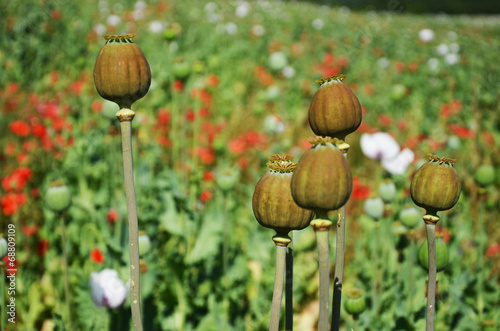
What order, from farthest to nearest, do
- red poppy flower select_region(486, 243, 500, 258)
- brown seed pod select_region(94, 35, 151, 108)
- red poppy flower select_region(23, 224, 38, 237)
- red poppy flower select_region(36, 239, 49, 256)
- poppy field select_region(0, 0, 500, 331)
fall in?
red poppy flower select_region(486, 243, 500, 258), red poppy flower select_region(23, 224, 38, 237), red poppy flower select_region(36, 239, 49, 256), poppy field select_region(0, 0, 500, 331), brown seed pod select_region(94, 35, 151, 108)

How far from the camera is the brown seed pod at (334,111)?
2.41 feet

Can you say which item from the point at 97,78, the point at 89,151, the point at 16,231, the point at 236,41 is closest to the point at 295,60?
the point at 236,41

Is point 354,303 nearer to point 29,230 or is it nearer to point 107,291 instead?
point 107,291

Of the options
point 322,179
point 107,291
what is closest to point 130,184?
point 322,179

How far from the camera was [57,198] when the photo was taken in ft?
4.53

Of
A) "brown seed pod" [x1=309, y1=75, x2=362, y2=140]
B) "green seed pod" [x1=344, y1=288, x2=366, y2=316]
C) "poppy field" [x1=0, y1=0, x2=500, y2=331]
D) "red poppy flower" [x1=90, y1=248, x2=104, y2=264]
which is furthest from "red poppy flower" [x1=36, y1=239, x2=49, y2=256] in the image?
"brown seed pod" [x1=309, y1=75, x2=362, y2=140]

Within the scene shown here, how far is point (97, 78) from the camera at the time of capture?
740 mm

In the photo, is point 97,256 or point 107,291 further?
point 97,256

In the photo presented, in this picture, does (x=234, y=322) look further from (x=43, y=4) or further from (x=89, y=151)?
(x=43, y=4)

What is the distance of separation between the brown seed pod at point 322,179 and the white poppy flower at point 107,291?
0.93m

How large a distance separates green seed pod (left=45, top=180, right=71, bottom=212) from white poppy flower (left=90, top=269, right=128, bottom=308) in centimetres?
25

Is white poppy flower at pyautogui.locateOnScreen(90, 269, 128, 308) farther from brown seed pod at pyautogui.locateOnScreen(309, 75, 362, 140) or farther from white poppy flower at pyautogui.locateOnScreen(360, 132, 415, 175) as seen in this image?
white poppy flower at pyautogui.locateOnScreen(360, 132, 415, 175)

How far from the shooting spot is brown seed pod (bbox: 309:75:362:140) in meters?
0.73

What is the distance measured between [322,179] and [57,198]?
1.06m
